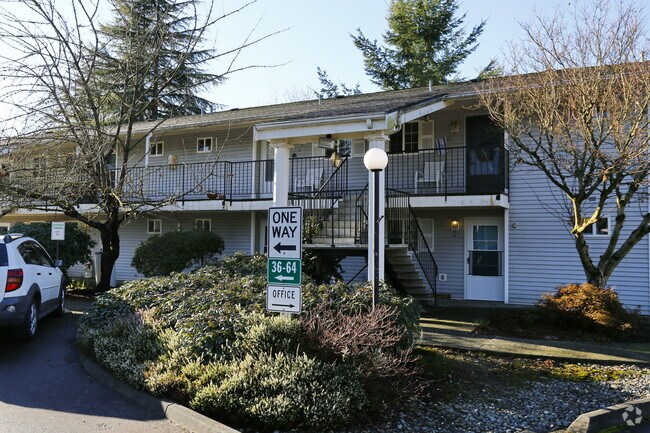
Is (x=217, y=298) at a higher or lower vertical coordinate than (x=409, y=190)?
lower

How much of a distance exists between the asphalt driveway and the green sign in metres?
1.73

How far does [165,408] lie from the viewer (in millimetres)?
5172

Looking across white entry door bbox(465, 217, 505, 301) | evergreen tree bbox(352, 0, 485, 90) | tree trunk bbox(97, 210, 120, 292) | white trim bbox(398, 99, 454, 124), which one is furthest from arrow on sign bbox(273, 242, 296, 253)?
evergreen tree bbox(352, 0, 485, 90)

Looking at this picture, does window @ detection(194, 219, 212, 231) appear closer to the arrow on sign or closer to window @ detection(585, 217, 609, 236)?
window @ detection(585, 217, 609, 236)

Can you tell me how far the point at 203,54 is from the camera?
1173 cm

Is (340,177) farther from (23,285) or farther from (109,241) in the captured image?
(23,285)

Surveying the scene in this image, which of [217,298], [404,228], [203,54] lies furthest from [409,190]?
[217,298]

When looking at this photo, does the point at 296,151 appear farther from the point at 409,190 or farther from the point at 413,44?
the point at 413,44

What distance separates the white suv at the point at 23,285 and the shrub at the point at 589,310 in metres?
8.70

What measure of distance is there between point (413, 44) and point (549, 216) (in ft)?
63.7

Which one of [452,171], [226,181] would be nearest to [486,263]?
[452,171]

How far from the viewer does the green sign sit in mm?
5461

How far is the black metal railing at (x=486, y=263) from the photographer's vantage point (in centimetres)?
1362

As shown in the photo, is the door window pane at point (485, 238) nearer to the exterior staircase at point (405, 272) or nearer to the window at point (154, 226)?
the exterior staircase at point (405, 272)
